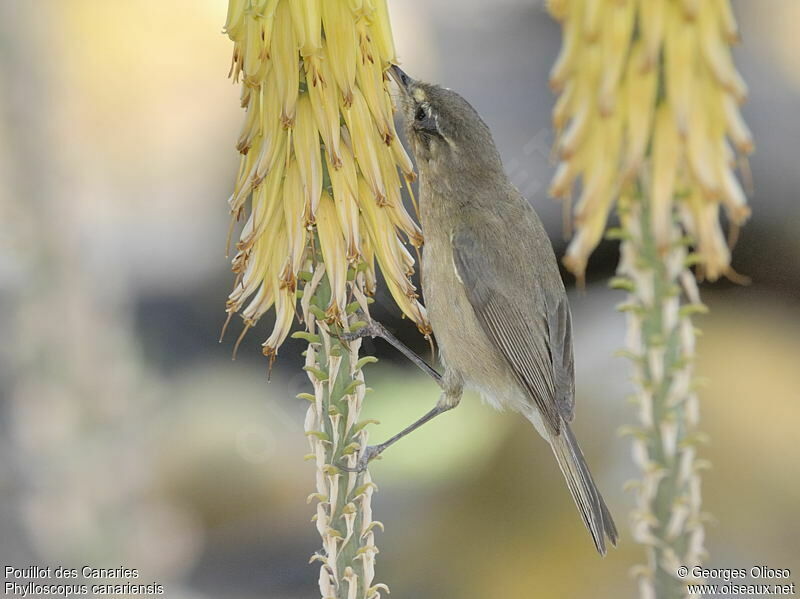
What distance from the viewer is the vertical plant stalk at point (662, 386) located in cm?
168

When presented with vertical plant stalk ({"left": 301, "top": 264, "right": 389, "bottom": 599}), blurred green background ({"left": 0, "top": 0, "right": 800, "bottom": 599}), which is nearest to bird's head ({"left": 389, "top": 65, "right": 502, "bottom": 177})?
blurred green background ({"left": 0, "top": 0, "right": 800, "bottom": 599})

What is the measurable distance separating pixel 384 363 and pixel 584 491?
1986 mm

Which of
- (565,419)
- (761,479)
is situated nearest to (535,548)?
(761,479)

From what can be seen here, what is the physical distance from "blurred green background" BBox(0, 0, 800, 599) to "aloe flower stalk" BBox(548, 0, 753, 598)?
7.37 feet

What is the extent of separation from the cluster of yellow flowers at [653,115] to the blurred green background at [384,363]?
2.29m

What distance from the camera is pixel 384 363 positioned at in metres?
5.09

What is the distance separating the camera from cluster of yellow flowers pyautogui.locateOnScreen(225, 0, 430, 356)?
7.71 feet

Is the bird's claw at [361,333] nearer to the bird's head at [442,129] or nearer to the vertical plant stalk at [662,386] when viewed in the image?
the vertical plant stalk at [662,386]

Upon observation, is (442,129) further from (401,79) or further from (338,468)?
(338,468)

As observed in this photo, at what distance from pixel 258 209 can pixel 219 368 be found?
3.54 meters

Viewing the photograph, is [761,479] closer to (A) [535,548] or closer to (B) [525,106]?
(A) [535,548]

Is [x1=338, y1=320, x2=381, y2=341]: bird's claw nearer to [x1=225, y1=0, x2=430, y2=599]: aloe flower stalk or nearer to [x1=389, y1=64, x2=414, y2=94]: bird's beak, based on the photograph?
[x1=225, y1=0, x2=430, y2=599]: aloe flower stalk

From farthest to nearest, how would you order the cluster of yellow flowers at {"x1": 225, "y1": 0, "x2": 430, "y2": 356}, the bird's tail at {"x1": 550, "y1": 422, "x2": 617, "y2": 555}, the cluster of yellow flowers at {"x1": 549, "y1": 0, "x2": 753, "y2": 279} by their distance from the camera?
the bird's tail at {"x1": 550, "y1": 422, "x2": 617, "y2": 555}, the cluster of yellow flowers at {"x1": 225, "y1": 0, "x2": 430, "y2": 356}, the cluster of yellow flowers at {"x1": 549, "y1": 0, "x2": 753, "y2": 279}

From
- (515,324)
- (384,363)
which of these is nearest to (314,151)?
(515,324)
